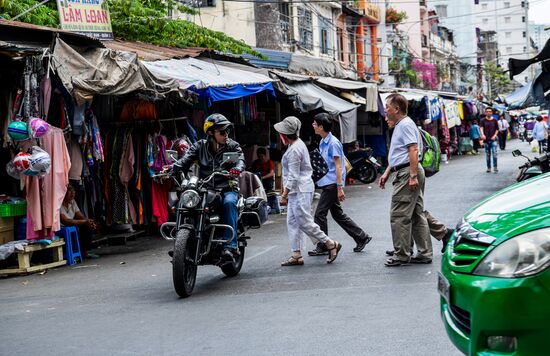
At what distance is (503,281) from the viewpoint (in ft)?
13.1

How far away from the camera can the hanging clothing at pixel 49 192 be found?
36.1ft

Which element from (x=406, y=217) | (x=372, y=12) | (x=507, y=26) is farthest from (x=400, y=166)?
(x=507, y=26)

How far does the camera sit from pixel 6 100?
11.6 metres

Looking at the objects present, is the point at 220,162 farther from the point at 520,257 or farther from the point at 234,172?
the point at 520,257

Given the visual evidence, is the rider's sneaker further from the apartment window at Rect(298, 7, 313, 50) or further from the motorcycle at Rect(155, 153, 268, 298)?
the apartment window at Rect(298, 7, 313, 50)

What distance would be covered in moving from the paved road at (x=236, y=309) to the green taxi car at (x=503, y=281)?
1460 mm

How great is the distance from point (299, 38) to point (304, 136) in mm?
15356

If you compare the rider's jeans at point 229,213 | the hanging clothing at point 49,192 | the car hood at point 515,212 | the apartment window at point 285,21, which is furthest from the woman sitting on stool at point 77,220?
the apartment window at point 285,21

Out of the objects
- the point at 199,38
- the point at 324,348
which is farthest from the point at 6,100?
the point at 199,38

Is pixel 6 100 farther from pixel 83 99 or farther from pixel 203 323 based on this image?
pixel 203 323

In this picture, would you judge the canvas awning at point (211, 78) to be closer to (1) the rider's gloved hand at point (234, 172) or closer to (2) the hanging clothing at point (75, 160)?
(2) the hanging clothing at point (75, 160)

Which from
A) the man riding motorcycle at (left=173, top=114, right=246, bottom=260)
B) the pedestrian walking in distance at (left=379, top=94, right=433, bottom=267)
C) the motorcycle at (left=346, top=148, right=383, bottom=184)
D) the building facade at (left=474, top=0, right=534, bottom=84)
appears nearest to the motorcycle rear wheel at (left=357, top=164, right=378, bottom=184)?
the motorcycle at (left=346, top=148, right=383, bottom=184)

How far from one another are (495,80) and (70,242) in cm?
8690

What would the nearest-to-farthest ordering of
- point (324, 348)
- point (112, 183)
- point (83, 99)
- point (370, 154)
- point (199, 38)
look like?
point (324, 348)
point (83, 99)
point (112, 183)
point (199, 38)
point (370, 154)
